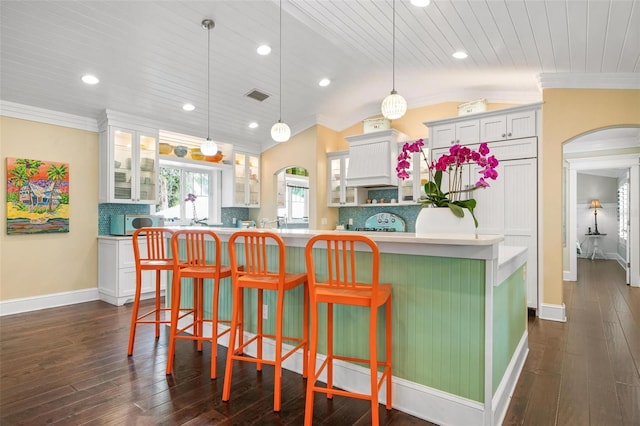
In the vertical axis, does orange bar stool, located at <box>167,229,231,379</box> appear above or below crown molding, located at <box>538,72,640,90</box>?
below

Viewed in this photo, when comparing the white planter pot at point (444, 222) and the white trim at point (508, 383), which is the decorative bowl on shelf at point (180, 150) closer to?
the white planter pot at point (444, 222)

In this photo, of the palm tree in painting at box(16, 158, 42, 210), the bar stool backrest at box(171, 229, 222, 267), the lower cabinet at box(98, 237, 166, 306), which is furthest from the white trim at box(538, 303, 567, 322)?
the palm tree in painting at box(16, 158, 42, 210)

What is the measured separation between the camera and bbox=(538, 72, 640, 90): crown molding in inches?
143

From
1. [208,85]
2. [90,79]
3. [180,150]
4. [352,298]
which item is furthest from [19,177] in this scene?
[352,298]

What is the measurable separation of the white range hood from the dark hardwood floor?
9.32 feet

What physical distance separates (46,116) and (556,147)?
6.24m

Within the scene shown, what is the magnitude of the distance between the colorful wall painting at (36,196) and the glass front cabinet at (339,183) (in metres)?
3.87

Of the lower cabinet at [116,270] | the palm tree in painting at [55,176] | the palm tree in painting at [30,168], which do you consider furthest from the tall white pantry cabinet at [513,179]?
the palm tree in painting at [30,168]

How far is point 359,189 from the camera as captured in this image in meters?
5.89

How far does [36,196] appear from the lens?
4.26 m

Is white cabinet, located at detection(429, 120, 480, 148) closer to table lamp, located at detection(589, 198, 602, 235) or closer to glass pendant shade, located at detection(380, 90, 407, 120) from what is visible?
glass pendant shade, located at detection(380, 90, 407, 120)

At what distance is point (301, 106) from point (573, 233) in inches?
215

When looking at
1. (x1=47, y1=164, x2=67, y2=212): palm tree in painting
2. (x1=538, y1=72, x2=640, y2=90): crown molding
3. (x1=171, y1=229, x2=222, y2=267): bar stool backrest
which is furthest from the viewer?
(x1=47, y1=164, x2=67, y2=212): palm tree in painting

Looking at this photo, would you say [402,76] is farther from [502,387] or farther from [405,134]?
[502,387]
